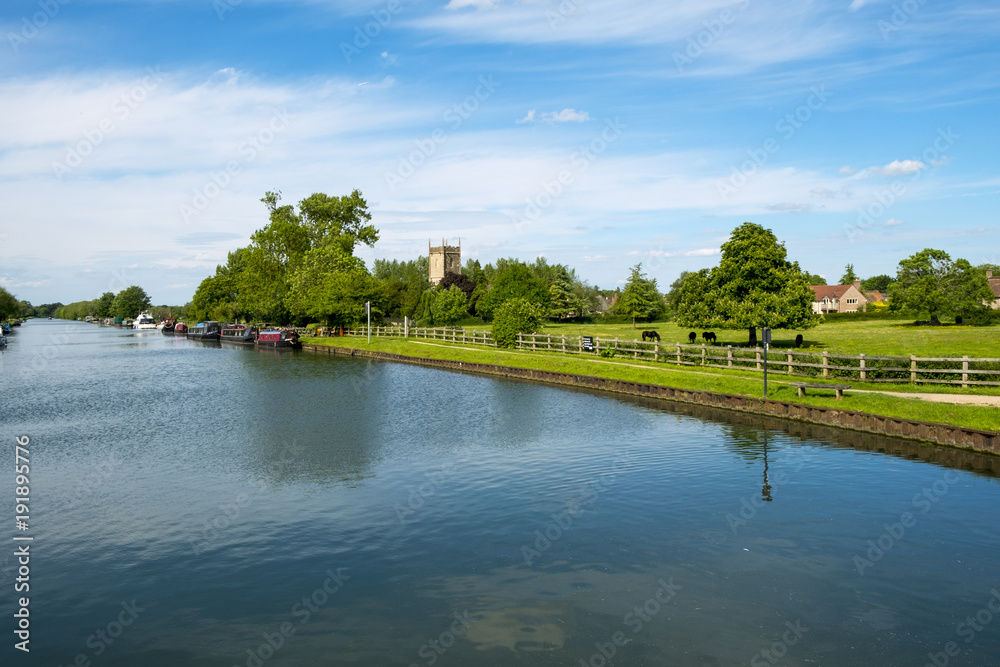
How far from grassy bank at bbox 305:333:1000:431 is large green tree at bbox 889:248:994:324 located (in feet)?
140

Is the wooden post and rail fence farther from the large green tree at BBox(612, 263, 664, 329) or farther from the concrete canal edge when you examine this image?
the large green tree at BBox(612, 263, 664, 329)

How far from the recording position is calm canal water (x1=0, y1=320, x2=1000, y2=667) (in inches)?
380

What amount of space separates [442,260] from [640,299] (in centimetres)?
7978

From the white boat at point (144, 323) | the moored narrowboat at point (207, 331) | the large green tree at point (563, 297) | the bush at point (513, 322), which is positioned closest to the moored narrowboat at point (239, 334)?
the moored narrowboat at point (207, 331)

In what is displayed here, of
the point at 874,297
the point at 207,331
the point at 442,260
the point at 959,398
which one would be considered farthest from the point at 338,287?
the point at 874,297

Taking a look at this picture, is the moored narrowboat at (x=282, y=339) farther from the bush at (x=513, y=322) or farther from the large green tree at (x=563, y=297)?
the large green tree at (x=563, y=297)

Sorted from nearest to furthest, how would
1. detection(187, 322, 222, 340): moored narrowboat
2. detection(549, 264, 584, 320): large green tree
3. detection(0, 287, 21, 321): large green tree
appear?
detection(187, 322, 222, 340): moored narrowboat
detection(549, 264, 584, 320): large green tree
detection(0, 287, 21, 321): large green tree

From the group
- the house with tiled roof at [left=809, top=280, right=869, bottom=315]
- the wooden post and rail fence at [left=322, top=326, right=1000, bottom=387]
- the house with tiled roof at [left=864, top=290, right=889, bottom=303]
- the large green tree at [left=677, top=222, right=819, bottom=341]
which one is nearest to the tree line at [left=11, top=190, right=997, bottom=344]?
the large green tree at [left=677, top=222, right=819, bottom=341]

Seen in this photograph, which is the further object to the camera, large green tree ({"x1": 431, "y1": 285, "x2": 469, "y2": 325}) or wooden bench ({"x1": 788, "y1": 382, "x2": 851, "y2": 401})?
large green tree ({"x1": 431, "y1": 285, "x2": 469, "y2": 325})

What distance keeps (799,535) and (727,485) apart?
373 cm

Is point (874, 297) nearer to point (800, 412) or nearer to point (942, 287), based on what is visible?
point (942, 287)

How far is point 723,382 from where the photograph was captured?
31.5 m

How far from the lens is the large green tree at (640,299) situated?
335ft

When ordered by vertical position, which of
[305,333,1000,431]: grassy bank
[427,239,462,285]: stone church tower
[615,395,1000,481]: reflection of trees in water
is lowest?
[615,395,1000,481]: reflection of trees in water
